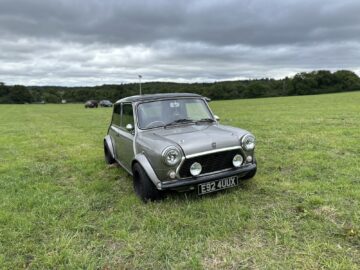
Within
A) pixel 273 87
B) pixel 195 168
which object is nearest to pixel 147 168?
pixel 195 168

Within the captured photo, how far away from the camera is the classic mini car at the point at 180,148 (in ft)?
14.3

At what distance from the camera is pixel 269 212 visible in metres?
4.22

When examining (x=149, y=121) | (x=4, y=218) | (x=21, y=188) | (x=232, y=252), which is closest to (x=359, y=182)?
(x=232, y=252)

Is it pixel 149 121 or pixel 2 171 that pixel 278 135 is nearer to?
pixel 149 121

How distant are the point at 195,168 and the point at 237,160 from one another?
0.73 m

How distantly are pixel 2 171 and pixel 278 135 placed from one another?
8.15 m

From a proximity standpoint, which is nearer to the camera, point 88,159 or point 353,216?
point 353,216

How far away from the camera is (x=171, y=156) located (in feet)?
14.1

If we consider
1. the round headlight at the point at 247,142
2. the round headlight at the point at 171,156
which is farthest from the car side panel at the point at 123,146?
the round headlight at the point at 247,142

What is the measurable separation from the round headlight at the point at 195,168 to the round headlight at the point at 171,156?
0.25 meters

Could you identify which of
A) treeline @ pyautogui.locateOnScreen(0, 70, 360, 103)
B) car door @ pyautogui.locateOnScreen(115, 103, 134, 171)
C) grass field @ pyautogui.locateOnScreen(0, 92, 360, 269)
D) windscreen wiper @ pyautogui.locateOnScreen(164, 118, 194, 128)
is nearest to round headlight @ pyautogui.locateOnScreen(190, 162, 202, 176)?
grass field @ pyautogui.locateOnScreen(0, 92, 360, 269)

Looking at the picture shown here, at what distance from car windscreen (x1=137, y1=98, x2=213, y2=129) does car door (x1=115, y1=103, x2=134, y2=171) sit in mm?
272

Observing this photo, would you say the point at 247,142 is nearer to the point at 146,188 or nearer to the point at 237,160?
the point at 237,160

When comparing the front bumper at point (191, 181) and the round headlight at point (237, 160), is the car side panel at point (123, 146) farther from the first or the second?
the round headlight at point (237, 160)
